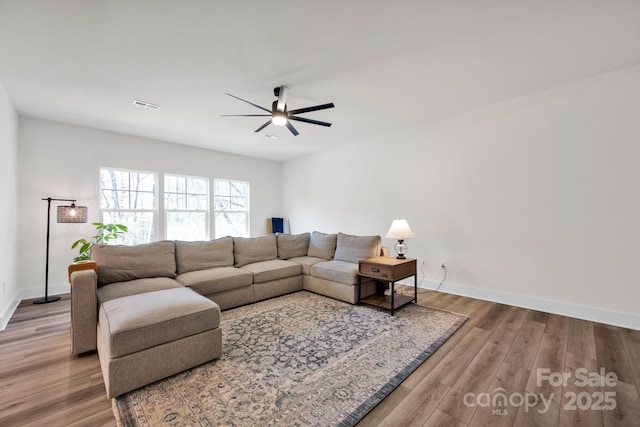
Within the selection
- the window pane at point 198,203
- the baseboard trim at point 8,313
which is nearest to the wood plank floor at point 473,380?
the baseboard trim at point 8,313

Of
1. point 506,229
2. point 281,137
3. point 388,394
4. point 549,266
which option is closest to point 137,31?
point 281,137

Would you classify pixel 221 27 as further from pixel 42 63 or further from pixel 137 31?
pixel 42 63

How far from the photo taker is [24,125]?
13.0ft

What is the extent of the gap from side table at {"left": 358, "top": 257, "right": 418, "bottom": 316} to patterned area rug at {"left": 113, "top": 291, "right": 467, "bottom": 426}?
213 mm

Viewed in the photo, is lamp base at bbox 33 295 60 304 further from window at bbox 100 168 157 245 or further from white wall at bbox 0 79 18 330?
window at bbox 100 168 157 245

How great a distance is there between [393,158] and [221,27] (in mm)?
3471

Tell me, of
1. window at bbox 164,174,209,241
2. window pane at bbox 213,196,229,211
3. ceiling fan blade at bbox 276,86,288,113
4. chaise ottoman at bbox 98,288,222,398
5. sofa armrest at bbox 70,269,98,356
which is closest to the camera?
chaise ottoman at bbox 98,288,222,398

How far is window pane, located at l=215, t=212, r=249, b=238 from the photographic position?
614cm

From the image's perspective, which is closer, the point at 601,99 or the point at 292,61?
the point at 292,61

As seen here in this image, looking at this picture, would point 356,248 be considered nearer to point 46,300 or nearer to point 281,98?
point 281,98

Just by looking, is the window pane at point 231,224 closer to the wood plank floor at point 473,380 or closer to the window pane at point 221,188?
the window pane at point 221,188

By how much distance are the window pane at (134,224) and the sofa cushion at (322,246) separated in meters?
3.18

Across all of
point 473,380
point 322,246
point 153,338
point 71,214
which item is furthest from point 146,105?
point 473,380

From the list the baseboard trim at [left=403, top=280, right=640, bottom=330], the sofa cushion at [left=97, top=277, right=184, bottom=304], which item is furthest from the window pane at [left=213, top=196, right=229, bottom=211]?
the baseboard trim at [left=403, top=280, right=640, bottom=330]
